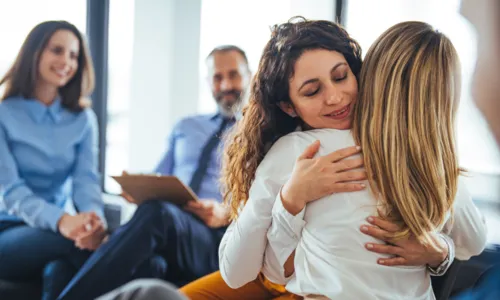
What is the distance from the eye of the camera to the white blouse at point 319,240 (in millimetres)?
905

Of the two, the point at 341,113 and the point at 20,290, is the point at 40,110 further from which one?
the point at 341,113

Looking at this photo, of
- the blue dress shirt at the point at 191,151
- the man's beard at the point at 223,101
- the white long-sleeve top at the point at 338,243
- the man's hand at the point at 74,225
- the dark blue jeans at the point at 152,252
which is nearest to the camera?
the white long-sleeve top at the point at 338,243


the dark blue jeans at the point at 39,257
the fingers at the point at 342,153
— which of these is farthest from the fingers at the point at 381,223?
the dark blue jeans at the point at 39,257

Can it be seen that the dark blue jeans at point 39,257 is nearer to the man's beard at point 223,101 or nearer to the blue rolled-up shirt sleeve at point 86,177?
the blue rolled-up shirt sleeve at point 86,177

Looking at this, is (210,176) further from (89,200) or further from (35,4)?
(35,4)

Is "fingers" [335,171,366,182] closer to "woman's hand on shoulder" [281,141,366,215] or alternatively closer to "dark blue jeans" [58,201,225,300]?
"woman's hand on shoulder" [281,141,366,215]

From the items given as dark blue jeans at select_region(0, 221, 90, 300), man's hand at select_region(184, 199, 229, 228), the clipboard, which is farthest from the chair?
man's hand at select_region(184, 199, 229, 228)

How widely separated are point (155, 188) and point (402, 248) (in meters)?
1.05

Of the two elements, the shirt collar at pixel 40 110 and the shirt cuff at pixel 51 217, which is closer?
the shirt cuff at pixel 51 217

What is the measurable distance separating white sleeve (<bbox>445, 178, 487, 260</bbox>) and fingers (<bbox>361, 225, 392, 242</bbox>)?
15 cm

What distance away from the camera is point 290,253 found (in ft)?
3.26

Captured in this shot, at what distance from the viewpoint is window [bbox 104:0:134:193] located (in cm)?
314

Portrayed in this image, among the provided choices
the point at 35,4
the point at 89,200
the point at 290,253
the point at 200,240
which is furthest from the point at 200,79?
the point at 290,253

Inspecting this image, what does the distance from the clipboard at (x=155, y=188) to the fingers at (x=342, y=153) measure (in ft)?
2.89
